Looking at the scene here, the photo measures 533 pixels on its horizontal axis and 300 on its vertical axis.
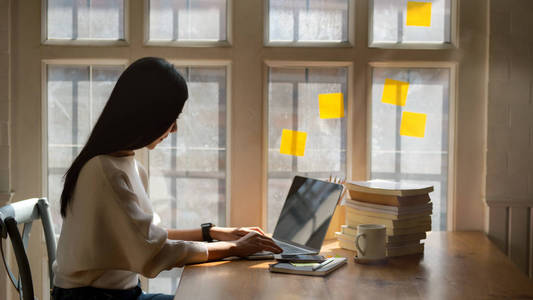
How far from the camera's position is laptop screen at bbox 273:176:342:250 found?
1743 mm

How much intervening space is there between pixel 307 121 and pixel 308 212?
541mm

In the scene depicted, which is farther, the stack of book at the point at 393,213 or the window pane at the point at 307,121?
the window pane at the point at 307,121

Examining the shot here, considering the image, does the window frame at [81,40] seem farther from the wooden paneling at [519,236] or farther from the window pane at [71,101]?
the wooden paneling at [519,236]

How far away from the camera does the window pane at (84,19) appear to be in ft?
7.23

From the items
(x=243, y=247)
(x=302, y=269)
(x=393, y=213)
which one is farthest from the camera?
(x=393, y=213)

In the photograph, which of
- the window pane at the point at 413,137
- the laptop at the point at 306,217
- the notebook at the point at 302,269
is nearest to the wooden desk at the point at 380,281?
the notebook at the point at 302,269

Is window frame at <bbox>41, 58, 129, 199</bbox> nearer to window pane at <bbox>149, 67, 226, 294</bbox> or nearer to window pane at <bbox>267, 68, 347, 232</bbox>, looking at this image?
window pane at <bbox>149, 67, 226, 294</bbox>

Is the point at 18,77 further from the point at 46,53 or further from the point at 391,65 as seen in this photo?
the point at 391,65

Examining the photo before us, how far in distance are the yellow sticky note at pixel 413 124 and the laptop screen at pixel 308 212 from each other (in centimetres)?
61

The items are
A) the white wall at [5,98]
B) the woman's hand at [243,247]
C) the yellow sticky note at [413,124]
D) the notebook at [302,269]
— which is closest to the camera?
the notebook at [302,269]

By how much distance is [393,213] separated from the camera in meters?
1.77

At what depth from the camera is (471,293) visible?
1363 millimetres

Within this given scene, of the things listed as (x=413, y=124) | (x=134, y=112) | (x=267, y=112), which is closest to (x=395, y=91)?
(x=413, y=124)

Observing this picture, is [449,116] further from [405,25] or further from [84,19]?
[84,19]
